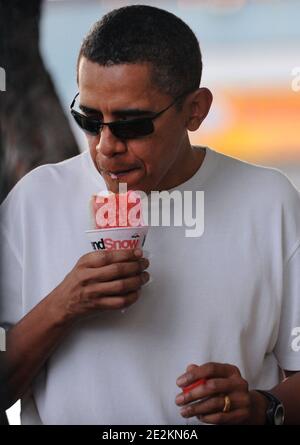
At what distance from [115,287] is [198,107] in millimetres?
545

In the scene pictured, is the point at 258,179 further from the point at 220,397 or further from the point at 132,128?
the point at 220,397

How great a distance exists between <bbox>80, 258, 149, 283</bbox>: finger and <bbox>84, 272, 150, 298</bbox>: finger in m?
0.01

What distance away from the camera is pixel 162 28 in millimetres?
2289

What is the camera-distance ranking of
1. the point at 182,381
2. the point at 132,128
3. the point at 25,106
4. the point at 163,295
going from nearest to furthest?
the point at 182,381 → the point at 132,128 → the point at 163,295 → the point at 25,106

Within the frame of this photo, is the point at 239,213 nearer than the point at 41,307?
No

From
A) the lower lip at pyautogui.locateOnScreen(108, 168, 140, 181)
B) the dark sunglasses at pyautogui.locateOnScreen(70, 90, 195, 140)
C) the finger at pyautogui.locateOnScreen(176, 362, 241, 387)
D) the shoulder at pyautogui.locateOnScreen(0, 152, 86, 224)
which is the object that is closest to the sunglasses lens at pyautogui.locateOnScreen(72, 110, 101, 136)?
A: the dark sunglasses at pyautogui.locateOnScreen(70, 90, 195, 140)

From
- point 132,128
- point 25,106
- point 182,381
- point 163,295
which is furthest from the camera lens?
point 25,106

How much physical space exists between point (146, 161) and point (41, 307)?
0.42 metres

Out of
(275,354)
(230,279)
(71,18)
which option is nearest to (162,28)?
(71,18)

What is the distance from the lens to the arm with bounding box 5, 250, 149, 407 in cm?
212

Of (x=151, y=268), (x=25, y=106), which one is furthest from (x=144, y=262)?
(x=25, y=106)

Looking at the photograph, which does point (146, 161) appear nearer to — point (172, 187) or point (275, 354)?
point (172, 187)

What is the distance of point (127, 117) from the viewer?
Answer: 2.21 m

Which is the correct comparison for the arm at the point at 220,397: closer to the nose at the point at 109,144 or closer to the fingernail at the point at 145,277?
the fingernail at the point at 145,277
